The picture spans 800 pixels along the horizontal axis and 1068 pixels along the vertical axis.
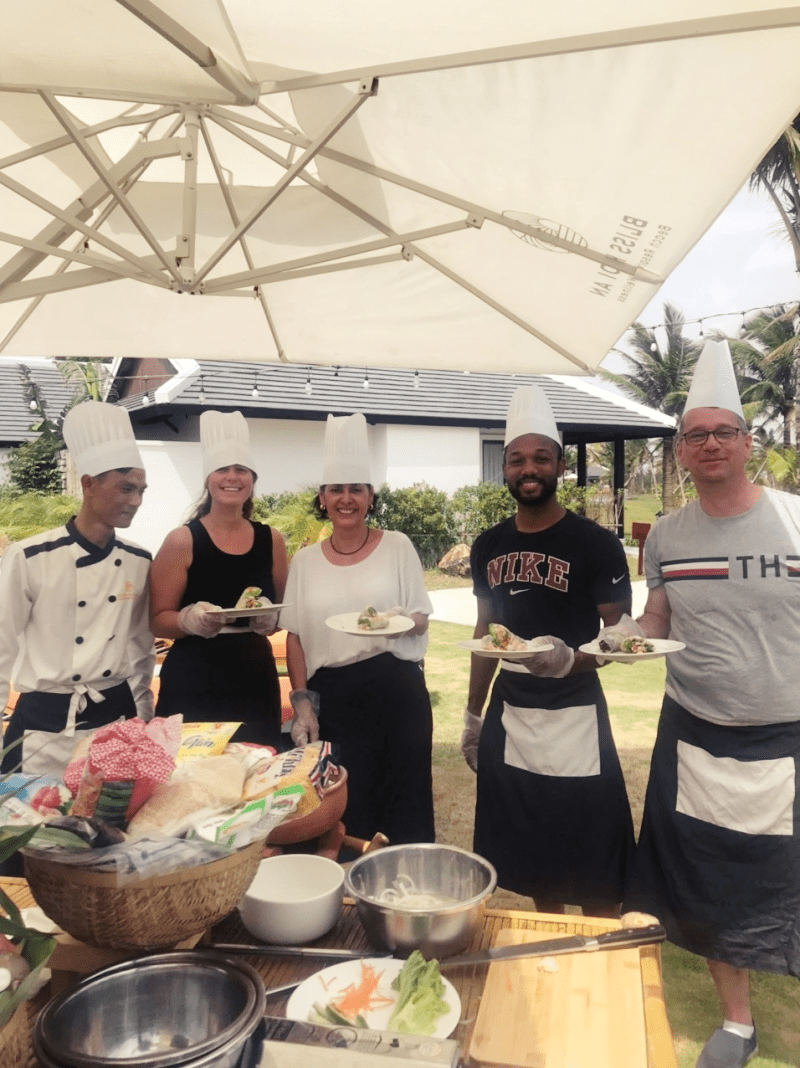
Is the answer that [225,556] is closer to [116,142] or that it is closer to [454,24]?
[116,142]

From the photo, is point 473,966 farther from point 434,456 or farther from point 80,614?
point 434,456

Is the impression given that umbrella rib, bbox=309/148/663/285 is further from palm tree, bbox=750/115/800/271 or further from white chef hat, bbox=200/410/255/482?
palm tree, bbox=750/115/800/271

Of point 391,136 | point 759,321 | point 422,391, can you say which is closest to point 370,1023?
point 391,136

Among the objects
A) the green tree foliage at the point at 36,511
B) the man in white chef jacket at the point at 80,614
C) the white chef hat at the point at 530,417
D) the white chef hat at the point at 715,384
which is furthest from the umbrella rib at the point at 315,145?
the green tree foliage at the point at 36,511

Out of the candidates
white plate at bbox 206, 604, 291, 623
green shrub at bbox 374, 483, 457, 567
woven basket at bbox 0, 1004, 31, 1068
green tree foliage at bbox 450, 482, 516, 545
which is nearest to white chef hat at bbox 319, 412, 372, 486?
white plate at bbox 206, 604, 291, 623

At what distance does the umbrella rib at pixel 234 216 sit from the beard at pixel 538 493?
1.40 metres

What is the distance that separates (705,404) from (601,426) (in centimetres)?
1588

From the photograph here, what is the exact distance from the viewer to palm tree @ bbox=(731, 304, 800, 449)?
3319 cm

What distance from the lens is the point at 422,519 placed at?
1534 centimetres

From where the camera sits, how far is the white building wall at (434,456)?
16734 mm

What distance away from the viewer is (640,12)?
1636mm

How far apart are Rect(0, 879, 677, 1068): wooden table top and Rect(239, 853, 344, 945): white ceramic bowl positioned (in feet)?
0.15

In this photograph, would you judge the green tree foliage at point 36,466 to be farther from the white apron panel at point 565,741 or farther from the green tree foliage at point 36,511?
the white apron panel at point 565,741

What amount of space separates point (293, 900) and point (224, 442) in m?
2.06
